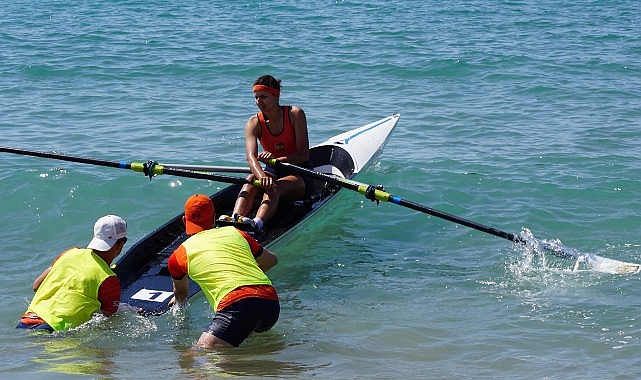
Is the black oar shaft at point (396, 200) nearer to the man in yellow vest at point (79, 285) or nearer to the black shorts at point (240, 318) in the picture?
the black shorts at point (240, 318)

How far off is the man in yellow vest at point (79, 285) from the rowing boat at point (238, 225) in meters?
0.86

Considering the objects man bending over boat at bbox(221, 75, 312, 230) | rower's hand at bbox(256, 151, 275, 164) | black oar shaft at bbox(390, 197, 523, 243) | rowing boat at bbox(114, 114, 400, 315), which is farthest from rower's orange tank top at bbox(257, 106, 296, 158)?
black oar shaft at bbox(390, 197, 523, 243)

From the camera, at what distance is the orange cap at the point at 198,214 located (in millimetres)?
6984

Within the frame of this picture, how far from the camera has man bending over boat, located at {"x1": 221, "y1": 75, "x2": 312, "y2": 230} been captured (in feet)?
31.8

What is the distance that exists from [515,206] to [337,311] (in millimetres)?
3841

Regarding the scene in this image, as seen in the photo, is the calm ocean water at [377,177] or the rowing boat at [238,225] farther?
the rowing boat at [238,225]

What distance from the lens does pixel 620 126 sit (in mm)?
14922

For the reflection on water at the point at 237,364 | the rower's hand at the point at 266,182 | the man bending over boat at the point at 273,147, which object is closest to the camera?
the reflection on water at the point at 237,364

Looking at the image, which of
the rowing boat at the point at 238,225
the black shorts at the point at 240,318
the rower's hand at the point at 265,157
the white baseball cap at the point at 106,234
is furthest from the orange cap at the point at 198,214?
the rower's hand at the point at 265,157

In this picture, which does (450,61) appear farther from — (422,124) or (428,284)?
(428,284)

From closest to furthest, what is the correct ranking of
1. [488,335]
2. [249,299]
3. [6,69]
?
[249,299] → [488,335] → [6,69]

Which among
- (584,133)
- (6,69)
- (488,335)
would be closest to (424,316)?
(488,335)

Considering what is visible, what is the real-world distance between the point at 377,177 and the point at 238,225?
3.81 metres

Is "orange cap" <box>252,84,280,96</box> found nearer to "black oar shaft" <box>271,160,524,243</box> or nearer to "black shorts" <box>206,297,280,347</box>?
"black oar shaft" <box>271,160,524,243</box>
